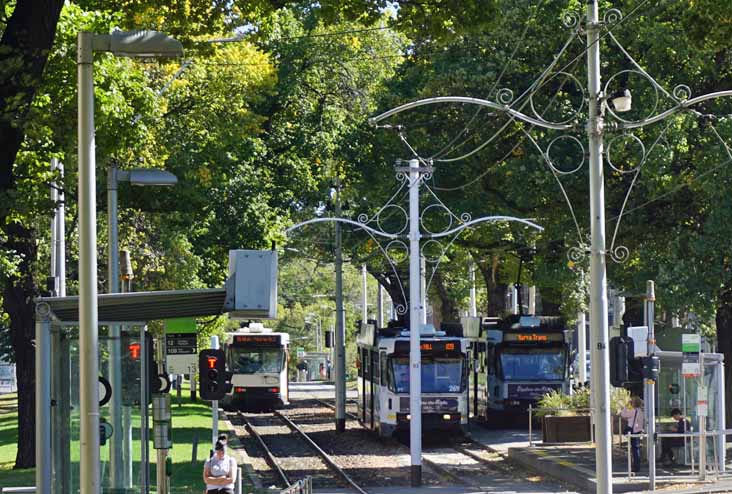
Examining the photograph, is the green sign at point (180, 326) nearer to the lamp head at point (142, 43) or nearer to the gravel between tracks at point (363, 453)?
the gravel between tracks at point (363, 453)

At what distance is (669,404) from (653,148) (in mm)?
5617

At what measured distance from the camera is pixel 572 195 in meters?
35.3

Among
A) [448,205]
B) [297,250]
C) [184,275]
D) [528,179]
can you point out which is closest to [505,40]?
[528,179]

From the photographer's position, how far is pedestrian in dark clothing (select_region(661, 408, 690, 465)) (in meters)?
27.9

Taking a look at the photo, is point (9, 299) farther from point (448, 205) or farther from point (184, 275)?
point (448, 205)

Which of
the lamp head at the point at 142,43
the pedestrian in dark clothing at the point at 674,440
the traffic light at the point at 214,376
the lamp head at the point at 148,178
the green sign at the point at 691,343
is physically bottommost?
the pedestrian in dark clothing at the point at 674,440

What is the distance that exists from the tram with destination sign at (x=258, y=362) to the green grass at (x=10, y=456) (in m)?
8.61

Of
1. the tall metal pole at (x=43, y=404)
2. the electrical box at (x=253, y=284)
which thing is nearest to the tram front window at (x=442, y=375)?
the electrical box at (x=253, y=284)

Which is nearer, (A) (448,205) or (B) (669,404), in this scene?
(B) (669,404)

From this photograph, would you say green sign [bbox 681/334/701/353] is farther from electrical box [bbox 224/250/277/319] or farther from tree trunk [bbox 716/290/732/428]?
electrical box [bbox 224/250/277/319]

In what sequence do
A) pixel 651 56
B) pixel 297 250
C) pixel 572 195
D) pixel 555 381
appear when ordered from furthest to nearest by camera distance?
pixel 297 250
pixel 555 381
pixel 572 195
pixel 651 56

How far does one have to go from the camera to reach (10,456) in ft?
113

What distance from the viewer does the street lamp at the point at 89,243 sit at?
12.9 metres

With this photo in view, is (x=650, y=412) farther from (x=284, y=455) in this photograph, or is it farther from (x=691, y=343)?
(x=284, y=455)
